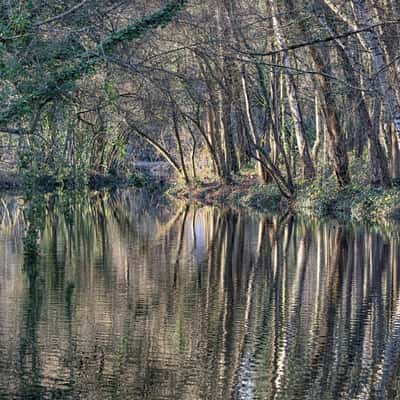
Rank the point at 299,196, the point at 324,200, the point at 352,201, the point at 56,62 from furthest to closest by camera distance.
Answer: the point at 299,196
the point at 324,200
the point at 352,201
the point at 56,62

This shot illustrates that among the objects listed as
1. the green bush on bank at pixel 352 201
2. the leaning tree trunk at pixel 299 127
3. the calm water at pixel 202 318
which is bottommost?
the calm water at pixel 202 318

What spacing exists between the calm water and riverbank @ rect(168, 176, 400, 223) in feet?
17.1

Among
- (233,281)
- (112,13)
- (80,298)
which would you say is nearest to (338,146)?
(112,13)

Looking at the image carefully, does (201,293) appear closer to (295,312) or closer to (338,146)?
(295,312)

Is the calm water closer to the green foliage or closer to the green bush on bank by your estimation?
the green foliage

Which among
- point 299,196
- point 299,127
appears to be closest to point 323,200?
point 299,196

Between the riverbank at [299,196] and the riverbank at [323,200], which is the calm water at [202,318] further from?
the riverbank at [323,200]

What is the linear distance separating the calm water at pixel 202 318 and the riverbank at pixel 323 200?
206 inches

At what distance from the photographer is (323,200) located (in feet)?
104

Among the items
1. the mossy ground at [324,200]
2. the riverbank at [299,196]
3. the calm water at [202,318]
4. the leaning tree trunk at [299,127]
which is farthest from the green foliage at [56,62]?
the leaning tree trunk at [299,127]

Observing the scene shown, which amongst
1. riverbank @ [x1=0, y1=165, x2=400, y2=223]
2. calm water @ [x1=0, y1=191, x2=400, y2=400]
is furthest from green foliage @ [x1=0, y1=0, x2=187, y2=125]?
calm water @ [x1=0, y1=191, x2=400, y2=400]

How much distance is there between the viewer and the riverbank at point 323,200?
29.5 metres

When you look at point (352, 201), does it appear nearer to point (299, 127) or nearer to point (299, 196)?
point (299, 196)

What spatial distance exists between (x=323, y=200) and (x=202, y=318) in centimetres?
1917
